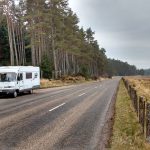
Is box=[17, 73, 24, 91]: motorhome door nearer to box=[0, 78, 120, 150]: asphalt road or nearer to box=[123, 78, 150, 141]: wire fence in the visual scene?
box=[0, 78, 120, 150]: asphalt road

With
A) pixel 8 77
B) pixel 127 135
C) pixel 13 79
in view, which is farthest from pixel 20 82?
pixel 127 135

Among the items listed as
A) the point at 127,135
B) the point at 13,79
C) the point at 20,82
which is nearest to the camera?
the point at 127,135

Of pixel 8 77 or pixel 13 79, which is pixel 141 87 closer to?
pixel 13 79

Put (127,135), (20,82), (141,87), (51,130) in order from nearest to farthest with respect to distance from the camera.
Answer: (127,135) < (51,130) < (20,82) < (141,87)

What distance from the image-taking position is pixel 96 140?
1191cm

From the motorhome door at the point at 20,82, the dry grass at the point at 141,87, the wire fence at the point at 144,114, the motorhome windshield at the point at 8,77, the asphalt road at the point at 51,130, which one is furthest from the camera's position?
the motorhome door at the point at 20,82

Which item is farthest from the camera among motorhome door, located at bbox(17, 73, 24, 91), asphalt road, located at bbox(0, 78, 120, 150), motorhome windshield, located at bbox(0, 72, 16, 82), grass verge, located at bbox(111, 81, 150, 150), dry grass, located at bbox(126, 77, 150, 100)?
motorhome door, located at bbox(17, 73, 24, 91)

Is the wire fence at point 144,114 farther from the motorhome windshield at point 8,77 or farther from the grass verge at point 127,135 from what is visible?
the motorhome windshield at point 8,77

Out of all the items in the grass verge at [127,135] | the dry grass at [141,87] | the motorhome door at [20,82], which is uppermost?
the motorhome door at [20,82]

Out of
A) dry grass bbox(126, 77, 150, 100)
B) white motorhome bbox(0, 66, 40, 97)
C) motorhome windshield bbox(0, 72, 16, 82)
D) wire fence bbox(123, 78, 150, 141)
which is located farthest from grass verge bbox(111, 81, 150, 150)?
motorhome windshield bbox(0, 72, 16, 82)

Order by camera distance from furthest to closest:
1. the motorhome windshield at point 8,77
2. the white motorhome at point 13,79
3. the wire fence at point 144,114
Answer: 1. the motorhome windshield at point 8,77
2. the white motorhome at point 13,79
3. the wire fence at point 144,114

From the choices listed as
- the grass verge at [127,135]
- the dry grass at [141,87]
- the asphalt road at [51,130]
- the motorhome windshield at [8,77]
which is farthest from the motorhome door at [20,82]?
the grass verge at [127,135]

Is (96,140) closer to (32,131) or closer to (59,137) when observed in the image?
(59,137)

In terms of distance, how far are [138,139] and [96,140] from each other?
1.26 m
